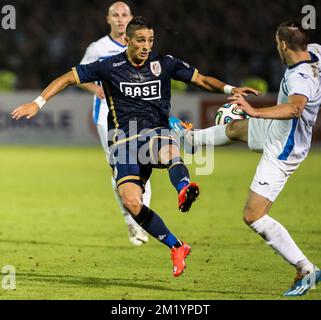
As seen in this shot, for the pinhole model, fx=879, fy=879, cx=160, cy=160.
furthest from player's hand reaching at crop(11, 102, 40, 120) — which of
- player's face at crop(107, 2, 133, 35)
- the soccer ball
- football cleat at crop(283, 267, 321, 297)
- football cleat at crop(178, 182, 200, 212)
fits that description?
player's face at crop(107, 2, 133, 35)

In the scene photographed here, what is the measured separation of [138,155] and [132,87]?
0.64 meters

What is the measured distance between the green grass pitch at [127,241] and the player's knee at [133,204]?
2.15 ft

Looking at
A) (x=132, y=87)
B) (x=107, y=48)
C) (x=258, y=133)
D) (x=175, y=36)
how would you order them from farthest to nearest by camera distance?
(x=175, y=36), (x=107, y=48), (x=132, y=87), (x=258, y=133)

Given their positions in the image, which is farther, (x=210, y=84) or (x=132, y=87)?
(x=210, y=84)

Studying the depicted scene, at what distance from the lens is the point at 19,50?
92.9 ft

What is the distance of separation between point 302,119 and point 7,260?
3.61 metres

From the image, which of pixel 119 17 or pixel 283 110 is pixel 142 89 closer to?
pixel 283 110

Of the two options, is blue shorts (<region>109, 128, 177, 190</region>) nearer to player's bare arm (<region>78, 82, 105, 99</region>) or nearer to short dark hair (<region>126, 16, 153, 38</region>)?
short dark hair (<region>126, 16, 153, 38</region>)

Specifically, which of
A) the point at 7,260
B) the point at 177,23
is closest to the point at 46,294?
the point at 7,260

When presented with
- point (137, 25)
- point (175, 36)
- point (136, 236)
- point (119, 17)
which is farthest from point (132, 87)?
point (175, 36)

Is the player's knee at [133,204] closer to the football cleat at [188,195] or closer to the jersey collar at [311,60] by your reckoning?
the football cleat at [188,195]

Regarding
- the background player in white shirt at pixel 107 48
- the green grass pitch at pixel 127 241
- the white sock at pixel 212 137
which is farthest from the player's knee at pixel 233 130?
the background player in white shirt at pixel 107 48

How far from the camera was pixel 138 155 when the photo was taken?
798 cm

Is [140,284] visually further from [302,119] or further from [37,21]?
[37,21]
